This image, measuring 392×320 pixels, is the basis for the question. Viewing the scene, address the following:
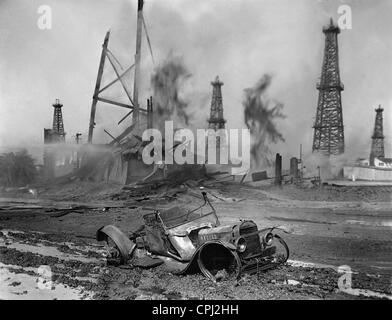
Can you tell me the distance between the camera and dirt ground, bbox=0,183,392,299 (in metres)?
6.03

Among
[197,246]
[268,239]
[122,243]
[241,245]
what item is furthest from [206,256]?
[122,243]

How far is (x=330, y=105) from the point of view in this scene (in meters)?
36.3

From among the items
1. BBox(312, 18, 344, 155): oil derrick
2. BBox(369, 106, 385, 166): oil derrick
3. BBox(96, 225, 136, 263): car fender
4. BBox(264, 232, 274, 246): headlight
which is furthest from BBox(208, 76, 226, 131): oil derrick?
BBox(264, 232, 274, 246): headlight

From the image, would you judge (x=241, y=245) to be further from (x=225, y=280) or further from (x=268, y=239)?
(x=268, y=239)

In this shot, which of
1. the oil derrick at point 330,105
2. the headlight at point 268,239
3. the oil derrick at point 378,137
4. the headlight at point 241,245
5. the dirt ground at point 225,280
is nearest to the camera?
the dirt ground at point 225,280

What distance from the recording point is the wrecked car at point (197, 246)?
644 cm

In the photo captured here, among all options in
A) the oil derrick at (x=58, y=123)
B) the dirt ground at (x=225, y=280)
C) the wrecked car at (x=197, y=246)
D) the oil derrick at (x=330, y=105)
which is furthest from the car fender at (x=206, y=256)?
the oil derrick at (x=58, y=123)

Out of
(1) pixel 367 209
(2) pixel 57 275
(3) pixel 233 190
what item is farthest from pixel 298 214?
(2) pixel 57 275

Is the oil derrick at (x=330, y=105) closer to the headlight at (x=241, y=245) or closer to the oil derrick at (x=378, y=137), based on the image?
the oil derrick at (x=378, y=137)

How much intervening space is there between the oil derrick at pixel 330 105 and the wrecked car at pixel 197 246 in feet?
102

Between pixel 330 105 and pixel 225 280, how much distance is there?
33511 mm

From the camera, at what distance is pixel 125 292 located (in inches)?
236

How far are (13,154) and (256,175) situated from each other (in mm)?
25438
